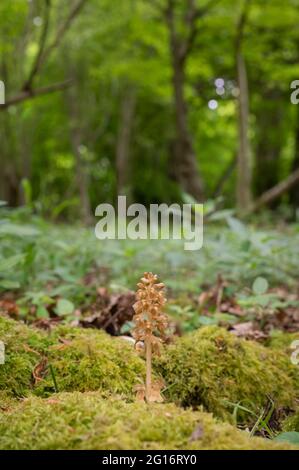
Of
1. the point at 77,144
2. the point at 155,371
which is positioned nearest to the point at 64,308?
the point at 155,371

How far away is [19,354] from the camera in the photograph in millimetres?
1685

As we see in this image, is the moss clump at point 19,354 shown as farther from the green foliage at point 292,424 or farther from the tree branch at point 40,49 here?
the tree branch at point 40,49

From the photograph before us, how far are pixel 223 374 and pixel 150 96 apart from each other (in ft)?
52.0

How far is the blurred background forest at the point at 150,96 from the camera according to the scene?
861 cm

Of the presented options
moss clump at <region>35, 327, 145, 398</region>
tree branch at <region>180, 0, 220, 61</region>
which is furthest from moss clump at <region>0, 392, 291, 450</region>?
tree branch at <region>180, 0, 220, 61</region>

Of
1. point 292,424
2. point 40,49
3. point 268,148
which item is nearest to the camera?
point 292,424

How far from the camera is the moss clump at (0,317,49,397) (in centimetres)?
158

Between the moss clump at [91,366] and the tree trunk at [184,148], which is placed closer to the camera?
the moss clump at [91,366]

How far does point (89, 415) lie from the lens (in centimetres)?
122

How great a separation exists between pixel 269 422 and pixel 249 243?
137cm

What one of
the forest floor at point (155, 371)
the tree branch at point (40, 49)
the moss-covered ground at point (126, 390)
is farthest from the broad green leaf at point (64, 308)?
the tree branch at point (40, 49)

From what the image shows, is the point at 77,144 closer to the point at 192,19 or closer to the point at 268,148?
the point at 192,19

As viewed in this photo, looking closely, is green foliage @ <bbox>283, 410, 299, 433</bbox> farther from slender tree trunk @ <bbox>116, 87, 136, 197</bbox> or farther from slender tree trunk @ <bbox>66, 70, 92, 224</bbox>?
slender tree trunk @ <bbox>116, 87, 136, 197</bbox>

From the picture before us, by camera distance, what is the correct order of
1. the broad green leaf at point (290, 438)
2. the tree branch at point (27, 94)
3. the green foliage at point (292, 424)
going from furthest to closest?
the tree branch at point (27, 94) < the green foliage at point (292, 424) < the broad green leaf at point (290, 438)
